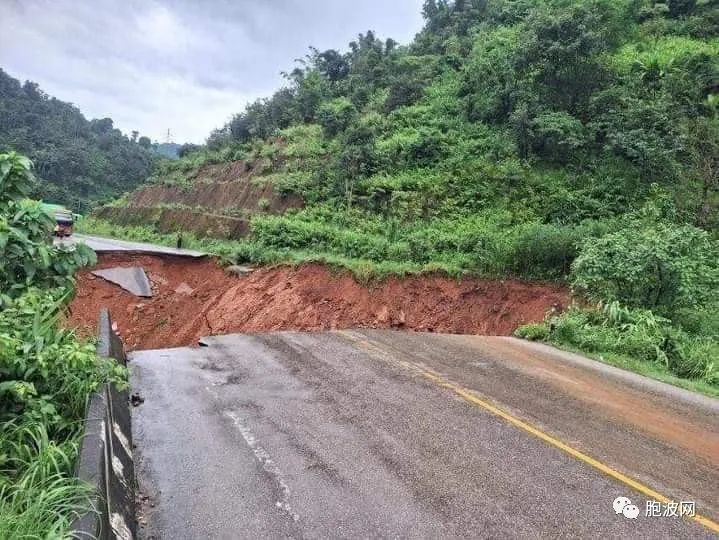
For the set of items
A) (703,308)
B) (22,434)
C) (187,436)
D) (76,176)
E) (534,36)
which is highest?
(534,36)

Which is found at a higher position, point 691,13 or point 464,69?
point 691,13

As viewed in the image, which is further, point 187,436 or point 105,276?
point 105,276

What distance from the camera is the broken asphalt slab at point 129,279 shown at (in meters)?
16.0

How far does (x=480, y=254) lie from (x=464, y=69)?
17188 millimetres

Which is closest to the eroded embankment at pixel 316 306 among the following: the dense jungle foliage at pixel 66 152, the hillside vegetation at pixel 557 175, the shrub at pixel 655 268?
the hillside vegetation at pixel 557 175

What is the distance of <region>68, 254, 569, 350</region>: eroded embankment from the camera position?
14016mm

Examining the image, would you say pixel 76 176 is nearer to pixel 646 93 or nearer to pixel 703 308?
pixel 646 93

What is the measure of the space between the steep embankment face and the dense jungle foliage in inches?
603

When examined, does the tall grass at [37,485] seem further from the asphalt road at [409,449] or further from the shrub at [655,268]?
the shrub at [655,268]

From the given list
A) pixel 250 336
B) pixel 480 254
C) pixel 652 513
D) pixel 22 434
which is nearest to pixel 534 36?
pixel 480 254

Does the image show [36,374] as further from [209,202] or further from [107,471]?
[209,202]

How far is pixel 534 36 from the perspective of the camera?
21531mm

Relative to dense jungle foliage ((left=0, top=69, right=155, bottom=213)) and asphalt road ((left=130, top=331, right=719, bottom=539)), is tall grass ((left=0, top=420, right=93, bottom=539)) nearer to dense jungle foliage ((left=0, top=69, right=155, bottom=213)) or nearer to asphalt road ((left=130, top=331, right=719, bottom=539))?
asphalt road ((left=130, top=331, right=719, bottom=539))

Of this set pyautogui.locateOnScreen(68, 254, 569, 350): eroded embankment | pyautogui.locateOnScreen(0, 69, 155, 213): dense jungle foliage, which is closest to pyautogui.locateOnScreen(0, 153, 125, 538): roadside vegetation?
pyautogui.locateOnScreen(68, 254, 569, 350): eroded embankment
